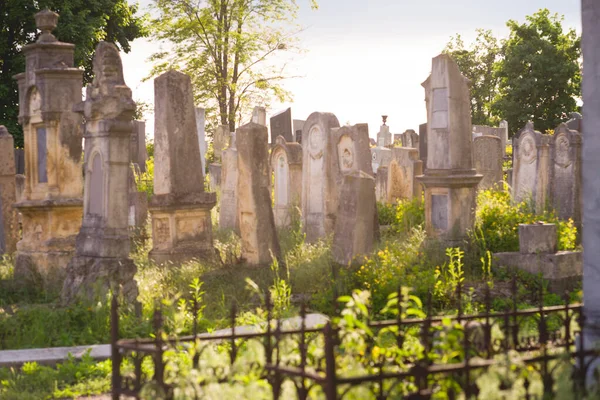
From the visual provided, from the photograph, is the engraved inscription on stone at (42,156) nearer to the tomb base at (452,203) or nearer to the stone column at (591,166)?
the tomb base at (452,203)

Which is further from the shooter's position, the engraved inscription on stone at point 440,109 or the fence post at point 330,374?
the engraved inscription on stone at point 440,109

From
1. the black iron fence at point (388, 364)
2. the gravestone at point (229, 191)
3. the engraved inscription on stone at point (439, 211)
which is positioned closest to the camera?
the black iron fence at point (388, 364)

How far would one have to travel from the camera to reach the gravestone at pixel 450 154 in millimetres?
12859

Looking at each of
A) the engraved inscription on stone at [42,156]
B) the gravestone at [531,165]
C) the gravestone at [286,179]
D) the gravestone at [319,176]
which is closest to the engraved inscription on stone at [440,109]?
the gravestone at [319,176]

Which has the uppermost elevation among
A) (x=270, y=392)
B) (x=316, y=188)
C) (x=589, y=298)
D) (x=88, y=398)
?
(x=316, y=188)

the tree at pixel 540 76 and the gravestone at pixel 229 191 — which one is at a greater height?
the tree at pixel 540 76

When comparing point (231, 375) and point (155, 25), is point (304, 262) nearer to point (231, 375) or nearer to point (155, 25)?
point (231, 375)

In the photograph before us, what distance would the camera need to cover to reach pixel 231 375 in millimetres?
4871

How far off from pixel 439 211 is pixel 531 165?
19.1ft

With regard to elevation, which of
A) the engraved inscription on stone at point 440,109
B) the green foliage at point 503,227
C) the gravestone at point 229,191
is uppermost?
the engraved inscription on stone at point 440,109

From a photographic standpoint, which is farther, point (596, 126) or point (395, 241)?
point (395, 241)

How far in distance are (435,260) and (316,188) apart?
360 centimetres

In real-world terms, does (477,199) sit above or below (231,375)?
above

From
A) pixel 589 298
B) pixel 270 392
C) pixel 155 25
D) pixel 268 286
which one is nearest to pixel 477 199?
pixel 268 286
